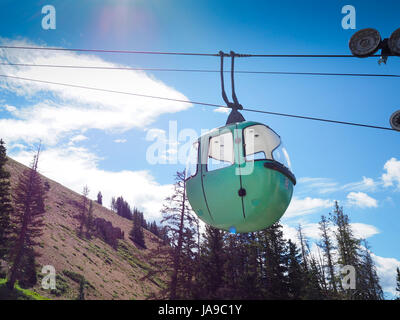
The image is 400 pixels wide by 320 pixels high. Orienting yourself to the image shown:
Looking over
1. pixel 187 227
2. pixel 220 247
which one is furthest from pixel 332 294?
pixel 187 227

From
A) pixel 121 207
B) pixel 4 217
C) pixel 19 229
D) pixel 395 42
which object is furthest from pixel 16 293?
pixel 121 207

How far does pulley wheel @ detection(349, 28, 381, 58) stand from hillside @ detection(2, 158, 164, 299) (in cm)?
2572

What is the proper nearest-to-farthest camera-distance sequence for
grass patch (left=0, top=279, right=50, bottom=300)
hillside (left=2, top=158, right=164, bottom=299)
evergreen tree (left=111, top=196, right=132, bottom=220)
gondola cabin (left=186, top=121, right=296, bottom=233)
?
gondola cabin (left=186, top=121, right=296, bottom=233)
grass patch (left=0, top=279, right=50, bottom=300)
hillside (left=2, top=158, right=164, bottom=299)
evergreen tree (left=111, top=196, right=132, bottom=220)

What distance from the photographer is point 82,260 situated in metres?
52.7

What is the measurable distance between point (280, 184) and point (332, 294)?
3776 centimetres

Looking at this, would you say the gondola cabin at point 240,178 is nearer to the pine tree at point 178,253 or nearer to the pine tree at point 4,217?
the pine tree at point 178,253

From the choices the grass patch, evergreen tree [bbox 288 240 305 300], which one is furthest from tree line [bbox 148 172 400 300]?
the grass patch

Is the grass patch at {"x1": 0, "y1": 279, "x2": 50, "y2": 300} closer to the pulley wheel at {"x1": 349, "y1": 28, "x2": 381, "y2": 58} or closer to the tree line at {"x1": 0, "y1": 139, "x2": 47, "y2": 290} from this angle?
the tree line at {"x1": 0, "y1": 139, "x2": 47, "y2": 290}

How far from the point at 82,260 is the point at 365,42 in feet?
191

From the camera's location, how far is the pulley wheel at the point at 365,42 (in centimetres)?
449

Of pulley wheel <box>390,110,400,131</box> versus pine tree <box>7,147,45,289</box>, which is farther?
pine tree <box>7,147,45,289</box>

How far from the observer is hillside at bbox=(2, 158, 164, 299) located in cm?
4209

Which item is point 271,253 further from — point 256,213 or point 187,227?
point 256,213

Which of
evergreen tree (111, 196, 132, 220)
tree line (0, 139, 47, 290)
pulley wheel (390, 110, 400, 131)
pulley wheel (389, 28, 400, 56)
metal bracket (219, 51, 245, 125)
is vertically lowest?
pulley wheel (390, 110, 400, 131)
